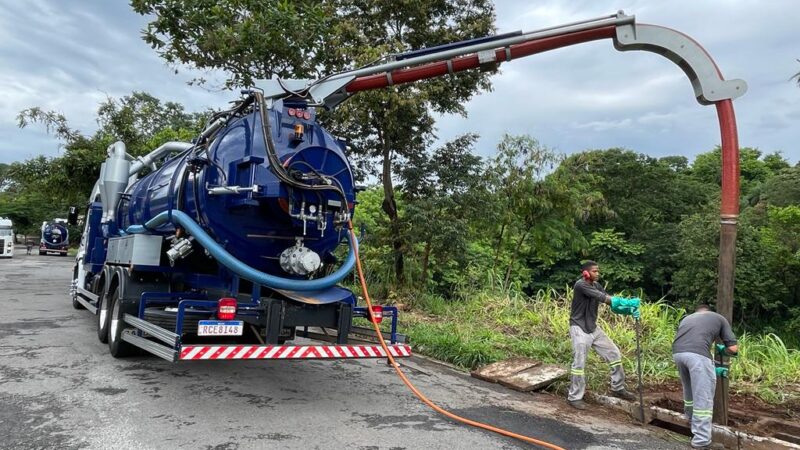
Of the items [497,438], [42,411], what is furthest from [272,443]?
[42,411]

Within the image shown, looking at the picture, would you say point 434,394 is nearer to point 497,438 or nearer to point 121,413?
point 497,438

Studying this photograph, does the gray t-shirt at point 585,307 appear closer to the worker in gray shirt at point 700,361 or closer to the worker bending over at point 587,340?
the worker bending over at point 587,340

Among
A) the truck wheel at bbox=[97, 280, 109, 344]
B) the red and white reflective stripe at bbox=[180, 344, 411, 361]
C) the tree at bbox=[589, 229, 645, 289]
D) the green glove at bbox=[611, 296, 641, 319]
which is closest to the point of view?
the red and white reflective stripe at bbox=[180, 344, 411, 361]

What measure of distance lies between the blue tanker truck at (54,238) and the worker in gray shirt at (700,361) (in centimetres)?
3847

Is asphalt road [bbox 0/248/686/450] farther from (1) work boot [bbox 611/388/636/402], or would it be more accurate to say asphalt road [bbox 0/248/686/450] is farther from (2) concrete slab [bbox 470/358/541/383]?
(1) work boot [bbox 611/388/636/402]

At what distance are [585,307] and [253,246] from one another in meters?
3.73

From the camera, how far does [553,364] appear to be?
7332 mm

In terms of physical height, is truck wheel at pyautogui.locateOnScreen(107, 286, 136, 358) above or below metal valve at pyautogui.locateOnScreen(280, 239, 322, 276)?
below

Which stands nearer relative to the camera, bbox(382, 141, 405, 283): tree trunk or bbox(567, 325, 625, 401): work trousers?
bbox(567, 325, 625, 401): work trousers

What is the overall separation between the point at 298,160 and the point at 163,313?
97.5 inches

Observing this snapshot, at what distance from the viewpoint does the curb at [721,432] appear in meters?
4.70

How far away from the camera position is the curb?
15.4 feet

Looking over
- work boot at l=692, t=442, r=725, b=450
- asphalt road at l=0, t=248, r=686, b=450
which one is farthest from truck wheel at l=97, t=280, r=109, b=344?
work boot at l=692, t=442, r=725, b=450

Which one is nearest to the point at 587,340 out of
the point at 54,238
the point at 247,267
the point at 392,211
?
the point at 247,267
